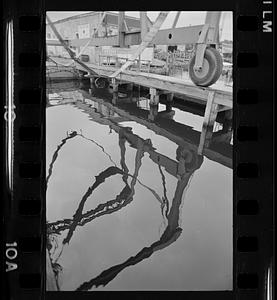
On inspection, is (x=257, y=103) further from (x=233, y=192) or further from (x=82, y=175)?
(x=82, y=175)

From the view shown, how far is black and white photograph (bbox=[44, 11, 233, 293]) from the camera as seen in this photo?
106 cm

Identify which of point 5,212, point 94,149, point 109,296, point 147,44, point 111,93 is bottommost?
point 109,296

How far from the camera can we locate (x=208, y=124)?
1.08 metres

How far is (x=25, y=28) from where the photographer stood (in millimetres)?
1021

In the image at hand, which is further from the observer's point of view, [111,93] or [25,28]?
[111,93]

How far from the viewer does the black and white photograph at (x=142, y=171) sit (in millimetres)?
1062

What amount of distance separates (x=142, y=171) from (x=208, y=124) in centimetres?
17

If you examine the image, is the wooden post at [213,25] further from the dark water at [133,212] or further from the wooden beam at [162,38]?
the dark water at [133,212]

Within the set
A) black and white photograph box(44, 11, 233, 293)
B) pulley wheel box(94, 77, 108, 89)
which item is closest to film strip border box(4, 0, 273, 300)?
black and white photograph box(44, 11, 233, 293)

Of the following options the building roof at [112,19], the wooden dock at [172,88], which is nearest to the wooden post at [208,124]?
the wooden dock at [172,88]

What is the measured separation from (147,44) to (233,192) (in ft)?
1.17

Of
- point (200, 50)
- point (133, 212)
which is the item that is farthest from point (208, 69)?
point (133, 212)

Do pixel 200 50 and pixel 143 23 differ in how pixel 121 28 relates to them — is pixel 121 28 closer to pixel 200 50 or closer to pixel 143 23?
pixel 143 23

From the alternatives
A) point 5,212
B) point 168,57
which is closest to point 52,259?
point 5,212
